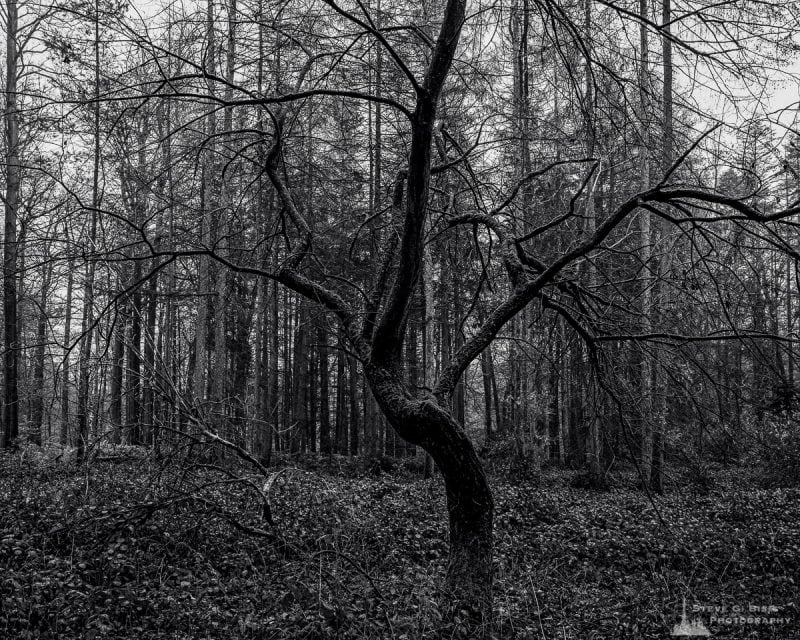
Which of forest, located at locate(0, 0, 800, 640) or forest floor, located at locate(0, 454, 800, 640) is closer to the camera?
forest, located at locate(0, 0, 800, 640)

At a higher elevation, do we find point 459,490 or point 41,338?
point 41,338

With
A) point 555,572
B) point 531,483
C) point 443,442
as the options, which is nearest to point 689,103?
point 443,442

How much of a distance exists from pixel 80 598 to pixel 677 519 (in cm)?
835

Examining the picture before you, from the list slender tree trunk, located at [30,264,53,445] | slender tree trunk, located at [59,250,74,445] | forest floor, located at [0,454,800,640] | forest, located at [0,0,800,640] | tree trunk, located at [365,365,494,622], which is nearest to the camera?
forest, located at [0,0,800,640]

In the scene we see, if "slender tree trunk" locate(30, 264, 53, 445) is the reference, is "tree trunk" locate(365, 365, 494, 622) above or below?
below

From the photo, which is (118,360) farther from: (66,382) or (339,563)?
(339,563)

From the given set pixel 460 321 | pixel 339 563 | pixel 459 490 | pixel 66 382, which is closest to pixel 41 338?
pixel 66 382

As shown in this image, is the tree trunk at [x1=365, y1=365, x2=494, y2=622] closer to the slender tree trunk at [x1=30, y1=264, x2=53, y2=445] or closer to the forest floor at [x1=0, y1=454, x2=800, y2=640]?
the forest floor at [x1=0, y1=454, x2=800, y2=640]

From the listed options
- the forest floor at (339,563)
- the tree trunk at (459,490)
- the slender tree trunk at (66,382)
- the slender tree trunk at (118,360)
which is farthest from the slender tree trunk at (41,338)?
the tree trunk at (459,490)

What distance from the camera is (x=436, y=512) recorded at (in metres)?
8.84

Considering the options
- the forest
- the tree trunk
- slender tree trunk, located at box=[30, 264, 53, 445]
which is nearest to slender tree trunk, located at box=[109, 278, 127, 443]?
the forest

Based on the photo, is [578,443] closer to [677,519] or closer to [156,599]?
[677,519]

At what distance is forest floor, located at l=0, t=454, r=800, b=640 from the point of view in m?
4.08

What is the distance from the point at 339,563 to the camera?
4.88 m
